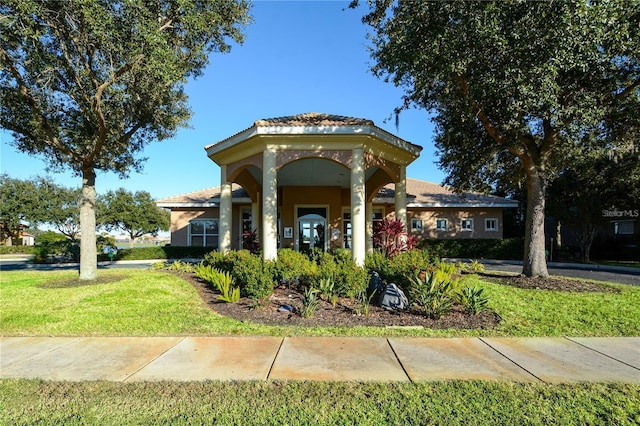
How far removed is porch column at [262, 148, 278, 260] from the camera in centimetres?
1045

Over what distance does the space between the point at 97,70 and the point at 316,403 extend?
10558 mm

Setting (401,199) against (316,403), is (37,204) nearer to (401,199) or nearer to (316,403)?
(401,199)

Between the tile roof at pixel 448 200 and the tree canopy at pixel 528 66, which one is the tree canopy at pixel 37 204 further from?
the tree canopy at pixel 528 66

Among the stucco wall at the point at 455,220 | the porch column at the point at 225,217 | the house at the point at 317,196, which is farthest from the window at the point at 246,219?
the stucco wall at the point at 455,220

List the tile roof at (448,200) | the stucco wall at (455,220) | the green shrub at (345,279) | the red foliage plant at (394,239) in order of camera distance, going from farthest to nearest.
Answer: the stucco wall at (455,220), the tile roof at (448,200), the red foliage plant at (394,239), the green shrub at (345,279)

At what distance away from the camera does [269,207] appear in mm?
10555

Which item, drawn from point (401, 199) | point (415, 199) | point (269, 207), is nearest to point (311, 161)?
point (269, 207)

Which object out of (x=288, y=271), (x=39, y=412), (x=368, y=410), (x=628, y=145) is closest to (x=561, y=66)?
(x=628, y=145)

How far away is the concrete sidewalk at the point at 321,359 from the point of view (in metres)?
4.29

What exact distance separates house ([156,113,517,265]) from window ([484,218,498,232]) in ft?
0.23

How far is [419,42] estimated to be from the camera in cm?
889

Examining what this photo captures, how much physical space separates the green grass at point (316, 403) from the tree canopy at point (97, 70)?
7.27 metres

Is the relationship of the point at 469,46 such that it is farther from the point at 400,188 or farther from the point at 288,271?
the point at 288,271

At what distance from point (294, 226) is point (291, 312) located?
35.8 ft
